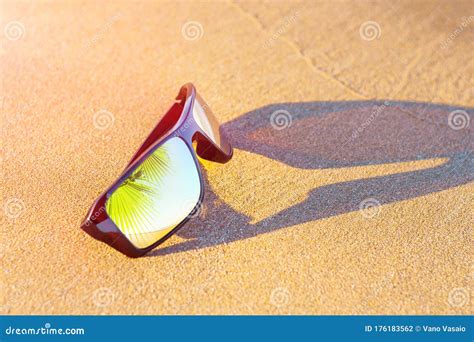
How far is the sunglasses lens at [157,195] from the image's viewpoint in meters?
2.37

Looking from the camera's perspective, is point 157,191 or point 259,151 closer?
point 157,191

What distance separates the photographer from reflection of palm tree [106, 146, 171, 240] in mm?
2348

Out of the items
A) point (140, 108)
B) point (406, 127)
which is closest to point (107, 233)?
point (140, 108)

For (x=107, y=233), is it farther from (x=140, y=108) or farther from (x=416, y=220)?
(x=416, y=220)

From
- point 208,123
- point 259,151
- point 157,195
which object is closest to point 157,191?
point 157,195

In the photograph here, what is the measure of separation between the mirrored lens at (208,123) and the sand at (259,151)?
0.14m

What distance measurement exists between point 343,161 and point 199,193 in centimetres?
83

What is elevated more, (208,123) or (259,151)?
(208,123)

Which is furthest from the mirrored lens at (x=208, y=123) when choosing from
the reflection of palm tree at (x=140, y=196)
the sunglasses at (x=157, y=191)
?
the reflection of palm tree at (x=140, y=196)

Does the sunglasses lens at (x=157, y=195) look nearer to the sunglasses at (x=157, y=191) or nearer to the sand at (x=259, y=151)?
the sunglasses at (x=157, y=191)

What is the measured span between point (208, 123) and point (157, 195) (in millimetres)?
475

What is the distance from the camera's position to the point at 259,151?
2.96 metres

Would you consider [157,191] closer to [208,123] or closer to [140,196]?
[140,196]

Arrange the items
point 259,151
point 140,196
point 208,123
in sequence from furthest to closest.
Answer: point 259,151
point 208,123
point 140,196
